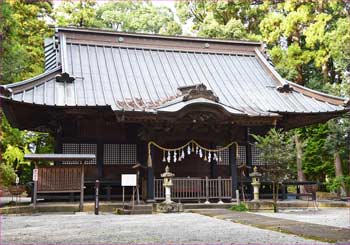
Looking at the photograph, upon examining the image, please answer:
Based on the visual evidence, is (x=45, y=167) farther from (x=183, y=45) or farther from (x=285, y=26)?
(x=285, y=26)

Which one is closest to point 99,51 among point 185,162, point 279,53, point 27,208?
point 185,162

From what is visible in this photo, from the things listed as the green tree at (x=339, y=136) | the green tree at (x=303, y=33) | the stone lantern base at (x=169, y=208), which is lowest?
the stone lantern base at (x=169, y=208)

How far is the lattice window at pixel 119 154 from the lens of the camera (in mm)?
16188

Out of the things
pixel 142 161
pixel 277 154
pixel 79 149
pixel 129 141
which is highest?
pixel 129 141

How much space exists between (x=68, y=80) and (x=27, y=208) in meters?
5.53

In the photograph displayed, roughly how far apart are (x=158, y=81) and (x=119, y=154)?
382 centimetres

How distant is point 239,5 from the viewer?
2947 centimetres

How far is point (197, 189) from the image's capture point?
50.6 feet

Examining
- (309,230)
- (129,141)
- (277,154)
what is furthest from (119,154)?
(309,230)

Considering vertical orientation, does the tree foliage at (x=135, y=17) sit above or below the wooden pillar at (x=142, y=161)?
above

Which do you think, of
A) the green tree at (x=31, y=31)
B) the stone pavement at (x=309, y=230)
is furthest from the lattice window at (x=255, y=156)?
the green tree at (x=31, y=31)

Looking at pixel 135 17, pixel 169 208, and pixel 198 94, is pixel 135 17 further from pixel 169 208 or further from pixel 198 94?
pixel 169 208

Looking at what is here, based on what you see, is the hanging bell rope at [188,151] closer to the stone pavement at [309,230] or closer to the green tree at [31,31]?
the stone pavement at [309,230]

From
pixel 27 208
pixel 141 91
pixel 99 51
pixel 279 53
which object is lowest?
pixel 27 208
